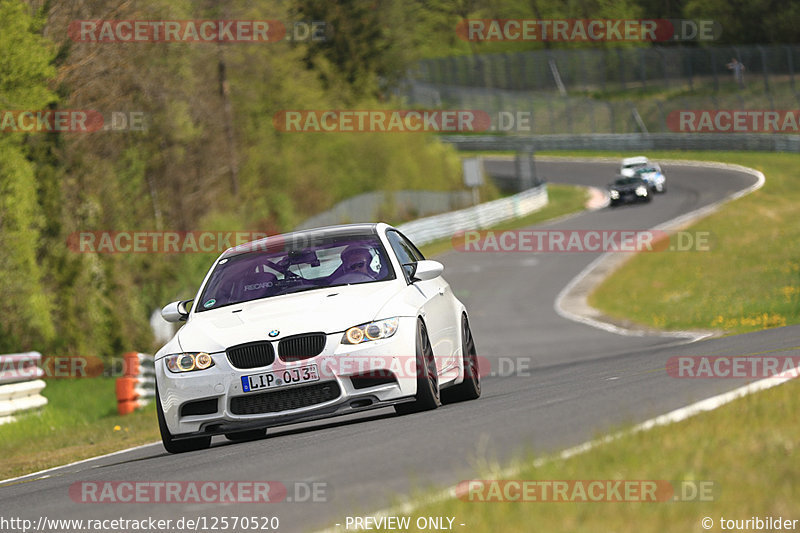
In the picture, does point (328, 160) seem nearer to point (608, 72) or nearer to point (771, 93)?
point (771, 93)

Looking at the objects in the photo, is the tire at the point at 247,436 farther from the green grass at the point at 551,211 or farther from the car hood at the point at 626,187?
the car hood at the point at 626,187

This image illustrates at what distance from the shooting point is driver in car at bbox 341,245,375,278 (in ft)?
34.9

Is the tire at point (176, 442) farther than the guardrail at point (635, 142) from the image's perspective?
No

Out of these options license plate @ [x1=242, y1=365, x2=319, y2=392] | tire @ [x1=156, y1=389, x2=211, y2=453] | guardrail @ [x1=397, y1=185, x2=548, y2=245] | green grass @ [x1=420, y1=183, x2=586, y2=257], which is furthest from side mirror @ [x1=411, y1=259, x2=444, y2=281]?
guardrail @ [x1=397, y1=185, x2=548, y2=245]

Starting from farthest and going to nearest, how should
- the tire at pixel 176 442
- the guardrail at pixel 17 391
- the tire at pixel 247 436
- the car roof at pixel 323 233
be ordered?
the guardrail at pixel 17 391
the car roof at pixel 323 233
the tire at pixel 247 436
the tire at pixel 176 442

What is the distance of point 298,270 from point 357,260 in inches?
19.8

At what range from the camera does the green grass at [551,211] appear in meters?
47.1

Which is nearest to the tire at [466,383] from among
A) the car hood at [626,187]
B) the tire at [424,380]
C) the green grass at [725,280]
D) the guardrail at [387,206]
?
the tire at [424,380]

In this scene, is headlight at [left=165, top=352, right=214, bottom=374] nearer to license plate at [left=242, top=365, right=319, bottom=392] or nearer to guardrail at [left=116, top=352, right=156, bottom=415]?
license plate at [left=242, top=365, right=319, bottom=392]

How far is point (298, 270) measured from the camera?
10758mm

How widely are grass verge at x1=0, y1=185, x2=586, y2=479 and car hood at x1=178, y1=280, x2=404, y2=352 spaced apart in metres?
3.24

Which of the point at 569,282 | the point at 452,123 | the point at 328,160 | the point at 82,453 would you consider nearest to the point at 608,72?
the point at 452,123

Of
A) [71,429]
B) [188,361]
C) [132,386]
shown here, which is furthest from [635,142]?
[188,361]

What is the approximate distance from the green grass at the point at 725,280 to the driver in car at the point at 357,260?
11.8 meters
